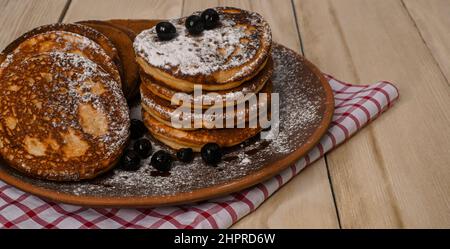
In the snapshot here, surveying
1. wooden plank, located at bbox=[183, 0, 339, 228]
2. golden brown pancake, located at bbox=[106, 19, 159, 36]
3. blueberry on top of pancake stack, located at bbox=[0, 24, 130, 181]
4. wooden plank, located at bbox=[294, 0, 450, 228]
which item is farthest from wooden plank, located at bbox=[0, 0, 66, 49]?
wooden plank, located at bbox=[183, 0, 339, 228]

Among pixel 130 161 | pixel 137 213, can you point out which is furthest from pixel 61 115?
pixel 137 213

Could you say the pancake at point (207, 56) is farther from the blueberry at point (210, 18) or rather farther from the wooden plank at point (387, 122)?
the wooden plank at point (387, 122)

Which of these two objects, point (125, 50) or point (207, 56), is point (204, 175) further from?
point (125, 50)

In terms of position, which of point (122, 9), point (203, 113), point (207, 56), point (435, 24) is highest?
point (207, 56)

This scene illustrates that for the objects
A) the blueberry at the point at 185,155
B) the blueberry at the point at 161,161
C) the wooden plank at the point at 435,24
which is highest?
the blueberry at the point at 161,161

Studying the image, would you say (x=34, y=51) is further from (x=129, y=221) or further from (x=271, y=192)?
(x=271, y=192)

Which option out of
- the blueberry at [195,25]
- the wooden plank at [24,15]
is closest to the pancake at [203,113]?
the blueberry at [195,25]
